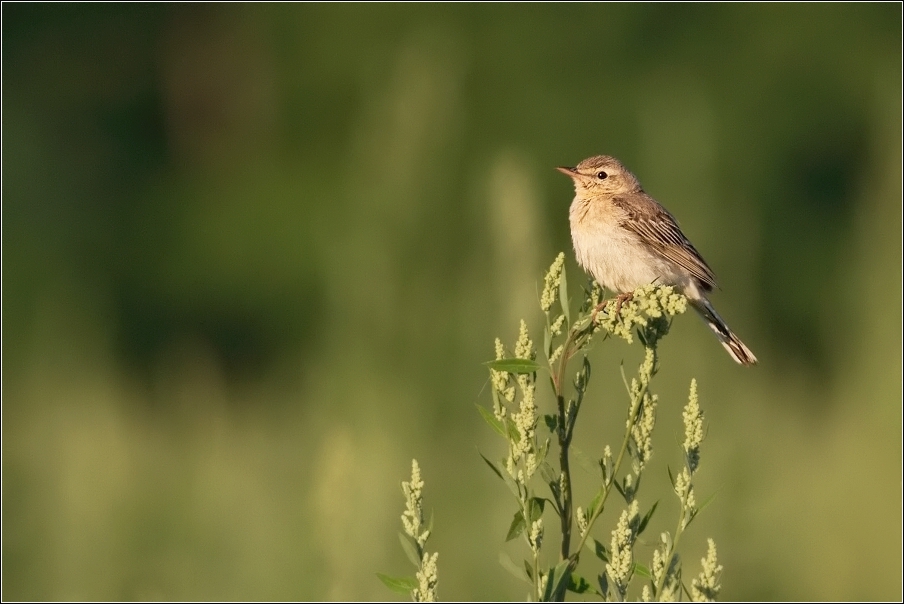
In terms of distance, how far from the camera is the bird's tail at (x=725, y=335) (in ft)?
18.0

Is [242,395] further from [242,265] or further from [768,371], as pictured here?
[768,371]

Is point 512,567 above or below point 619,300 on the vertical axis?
below

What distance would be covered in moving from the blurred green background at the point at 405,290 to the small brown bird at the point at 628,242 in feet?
1.10

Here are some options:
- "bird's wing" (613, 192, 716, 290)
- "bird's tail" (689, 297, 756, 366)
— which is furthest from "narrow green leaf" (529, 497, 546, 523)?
"bird's wing" (613, 192, 716, 290)

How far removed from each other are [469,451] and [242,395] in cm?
688

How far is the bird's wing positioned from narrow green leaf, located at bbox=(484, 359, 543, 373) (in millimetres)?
3364

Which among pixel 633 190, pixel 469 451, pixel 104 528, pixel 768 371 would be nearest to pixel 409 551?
pixel 633 190

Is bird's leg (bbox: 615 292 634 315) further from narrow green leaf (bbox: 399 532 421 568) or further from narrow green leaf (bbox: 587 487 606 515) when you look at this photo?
narrow green leaf (bbox: 399 532 421 568)

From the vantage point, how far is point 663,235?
20.9ft

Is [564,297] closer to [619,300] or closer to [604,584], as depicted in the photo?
[604,584]

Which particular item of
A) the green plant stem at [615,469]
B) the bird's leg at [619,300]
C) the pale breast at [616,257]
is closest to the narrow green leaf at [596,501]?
the green plant stem at [615,469]

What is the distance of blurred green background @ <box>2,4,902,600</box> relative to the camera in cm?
738

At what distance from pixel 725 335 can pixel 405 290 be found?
2.69m

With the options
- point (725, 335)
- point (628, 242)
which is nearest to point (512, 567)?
point (725, 335)
